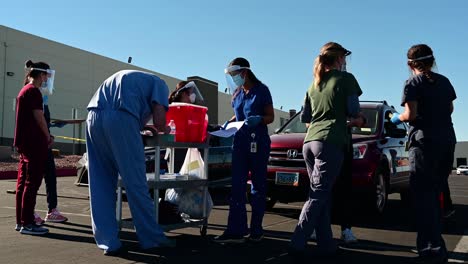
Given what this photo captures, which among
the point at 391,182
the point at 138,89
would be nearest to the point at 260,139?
the point at 138,89

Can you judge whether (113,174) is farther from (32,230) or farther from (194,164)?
(32,230)

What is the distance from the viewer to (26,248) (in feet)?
15.5

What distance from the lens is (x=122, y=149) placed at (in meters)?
4.48

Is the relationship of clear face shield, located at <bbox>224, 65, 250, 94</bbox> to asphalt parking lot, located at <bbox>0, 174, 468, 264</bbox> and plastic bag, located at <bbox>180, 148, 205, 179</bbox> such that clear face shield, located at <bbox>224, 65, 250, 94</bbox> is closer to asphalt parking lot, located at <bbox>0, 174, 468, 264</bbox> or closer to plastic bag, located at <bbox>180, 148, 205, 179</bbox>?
plastic bag, located at <bbox>180, 148, 205, 179</bbox>

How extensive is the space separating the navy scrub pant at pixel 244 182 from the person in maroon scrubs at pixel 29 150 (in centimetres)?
208

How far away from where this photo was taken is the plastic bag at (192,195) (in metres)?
5.68

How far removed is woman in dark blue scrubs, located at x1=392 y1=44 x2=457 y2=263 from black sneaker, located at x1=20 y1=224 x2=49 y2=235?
3800 millimetres

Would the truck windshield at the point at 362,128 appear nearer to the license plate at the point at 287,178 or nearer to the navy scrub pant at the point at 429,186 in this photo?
the license plate at the point at 287,178

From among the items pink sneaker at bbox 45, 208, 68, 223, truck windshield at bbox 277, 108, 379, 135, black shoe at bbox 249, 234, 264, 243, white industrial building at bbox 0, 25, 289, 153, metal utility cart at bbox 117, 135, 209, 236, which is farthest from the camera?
white industrial building at bbox 0, 25, 289, 153

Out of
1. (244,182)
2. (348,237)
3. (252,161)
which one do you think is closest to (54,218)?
(244,182)

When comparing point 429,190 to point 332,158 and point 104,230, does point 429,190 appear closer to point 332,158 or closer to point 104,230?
point 332,158

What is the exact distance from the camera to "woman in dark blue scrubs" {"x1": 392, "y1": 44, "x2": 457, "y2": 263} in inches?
175

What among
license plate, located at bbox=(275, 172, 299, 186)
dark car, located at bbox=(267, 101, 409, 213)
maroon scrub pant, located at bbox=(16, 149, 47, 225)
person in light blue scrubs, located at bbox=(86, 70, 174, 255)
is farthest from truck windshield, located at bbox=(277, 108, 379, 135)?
maroon scrub pant, located at bbox=(16, 149, 47, 225)

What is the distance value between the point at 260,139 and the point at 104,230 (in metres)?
1.77
